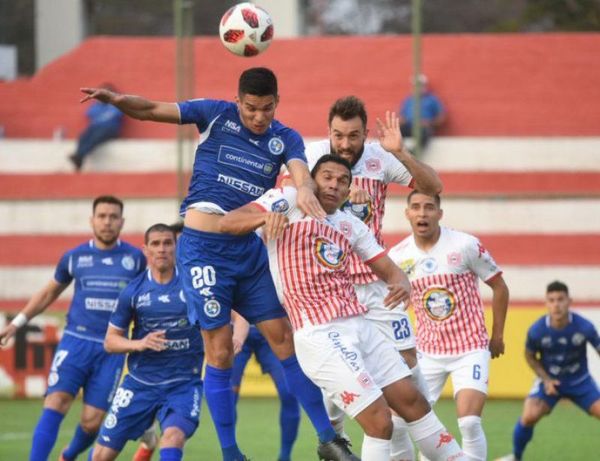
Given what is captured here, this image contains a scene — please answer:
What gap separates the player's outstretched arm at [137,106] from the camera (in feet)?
24.0

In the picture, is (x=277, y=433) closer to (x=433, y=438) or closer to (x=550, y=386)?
(x=550, y=386)

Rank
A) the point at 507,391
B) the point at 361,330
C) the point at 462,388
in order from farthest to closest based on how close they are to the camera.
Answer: the point at 507,391
the point at 462,388
the point at 361,330

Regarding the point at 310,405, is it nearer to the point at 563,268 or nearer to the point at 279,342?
the point at 279,342

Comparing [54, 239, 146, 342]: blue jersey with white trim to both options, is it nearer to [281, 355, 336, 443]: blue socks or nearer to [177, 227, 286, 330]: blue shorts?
[177, 227, 286, 330]: blue shorts

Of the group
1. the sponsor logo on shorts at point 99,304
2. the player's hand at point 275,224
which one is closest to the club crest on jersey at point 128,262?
the sponsor logo on shorts at point 99,304

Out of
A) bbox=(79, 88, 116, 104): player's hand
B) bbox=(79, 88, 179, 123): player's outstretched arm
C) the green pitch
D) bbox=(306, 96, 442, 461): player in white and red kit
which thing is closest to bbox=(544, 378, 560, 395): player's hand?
the green pitch

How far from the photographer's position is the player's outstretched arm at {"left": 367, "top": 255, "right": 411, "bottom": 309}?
288 inches

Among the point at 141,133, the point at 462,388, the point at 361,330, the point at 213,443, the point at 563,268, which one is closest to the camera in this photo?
the point at 361,330

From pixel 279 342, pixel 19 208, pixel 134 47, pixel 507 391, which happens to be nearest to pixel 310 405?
pixel 279 342

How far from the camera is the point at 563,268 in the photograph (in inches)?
784

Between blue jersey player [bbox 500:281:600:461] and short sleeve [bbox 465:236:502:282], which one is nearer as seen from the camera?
short sleeve [bbox 465:236:502:282]

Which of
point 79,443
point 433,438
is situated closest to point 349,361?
point 433,438

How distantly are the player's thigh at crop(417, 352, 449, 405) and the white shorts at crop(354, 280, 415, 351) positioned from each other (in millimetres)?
974

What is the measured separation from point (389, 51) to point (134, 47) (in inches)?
176
